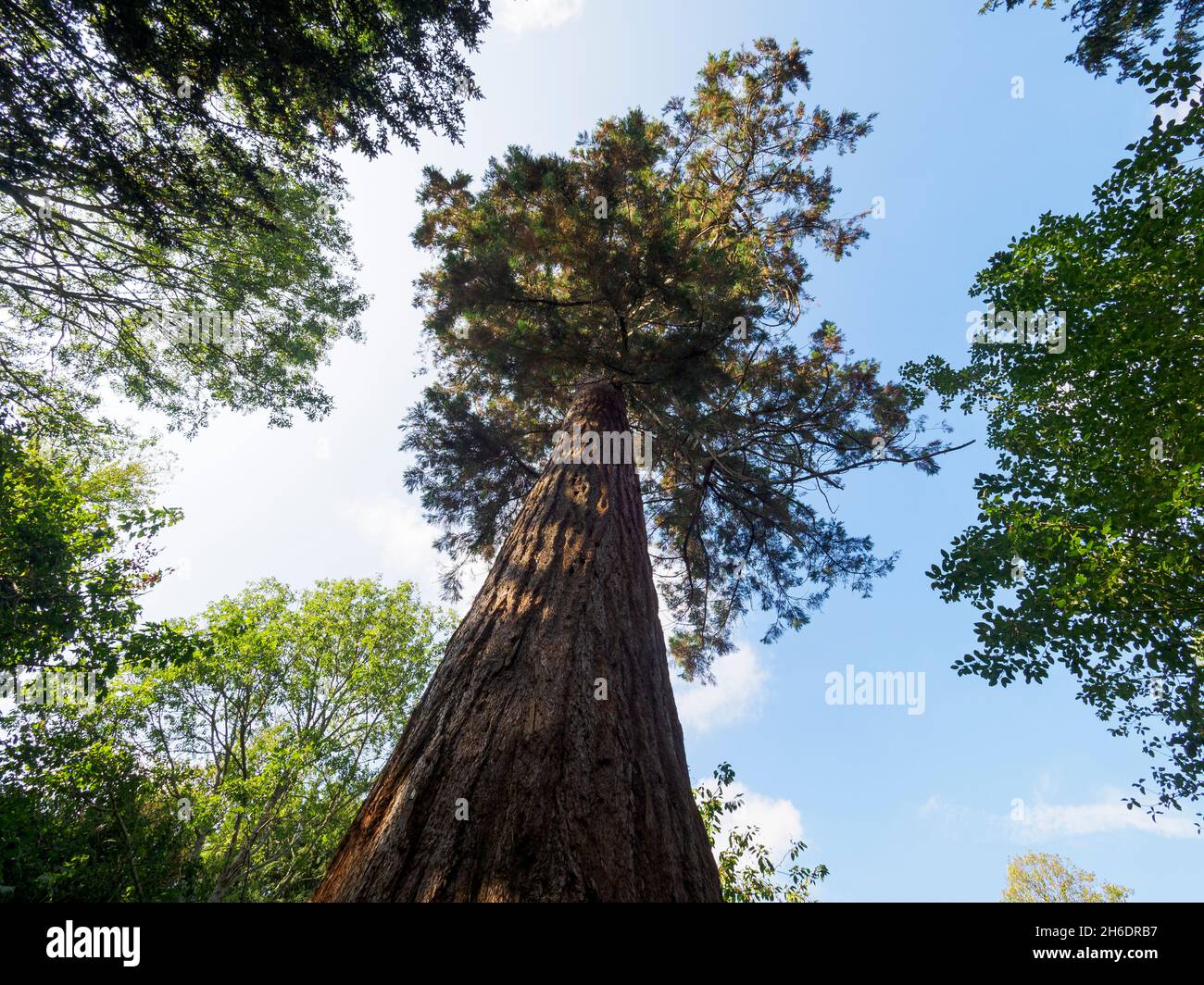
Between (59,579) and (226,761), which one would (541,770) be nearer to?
(59,579)

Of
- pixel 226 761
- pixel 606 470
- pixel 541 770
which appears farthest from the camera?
pixel 226 761

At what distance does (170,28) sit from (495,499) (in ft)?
18.4

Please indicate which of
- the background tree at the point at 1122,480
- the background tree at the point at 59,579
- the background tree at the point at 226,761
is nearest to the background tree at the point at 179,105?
the background tree at the point at 59,579

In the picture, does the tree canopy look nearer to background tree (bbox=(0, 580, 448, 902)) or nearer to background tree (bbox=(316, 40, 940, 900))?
background tree (bbox=(316, 40, 940, 900))

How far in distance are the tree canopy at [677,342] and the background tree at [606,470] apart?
41 millimetres

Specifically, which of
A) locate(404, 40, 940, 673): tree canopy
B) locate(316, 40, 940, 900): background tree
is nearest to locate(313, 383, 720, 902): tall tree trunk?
locate(316, 40, 940, 900): background tree

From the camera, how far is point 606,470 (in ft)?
13.6

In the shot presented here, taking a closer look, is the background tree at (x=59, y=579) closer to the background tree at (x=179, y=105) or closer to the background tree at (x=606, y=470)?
the background tree at (x=179, y=105)

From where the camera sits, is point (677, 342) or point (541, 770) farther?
point (677, 342)

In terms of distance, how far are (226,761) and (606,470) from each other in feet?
35.1

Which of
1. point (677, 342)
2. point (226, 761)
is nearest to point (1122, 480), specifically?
point (677, 342)

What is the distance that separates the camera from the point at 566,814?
1495 mm
